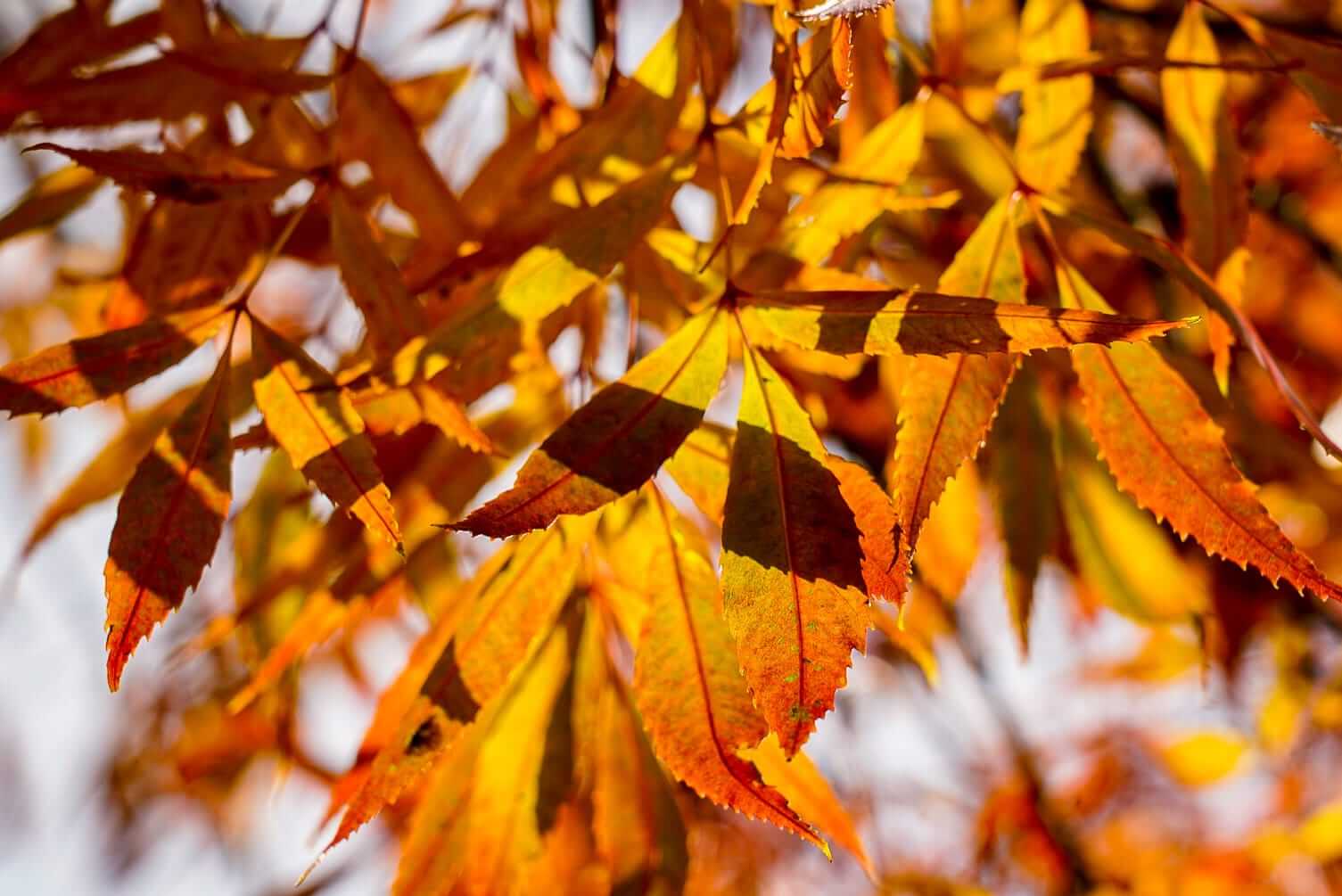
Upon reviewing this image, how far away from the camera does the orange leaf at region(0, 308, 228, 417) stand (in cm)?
52

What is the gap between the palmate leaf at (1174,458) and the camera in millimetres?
458

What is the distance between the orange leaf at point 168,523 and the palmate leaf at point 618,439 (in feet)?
0.59

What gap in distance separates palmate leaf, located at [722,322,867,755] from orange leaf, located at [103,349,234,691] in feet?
0.85

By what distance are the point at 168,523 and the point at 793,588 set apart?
1.00 ft

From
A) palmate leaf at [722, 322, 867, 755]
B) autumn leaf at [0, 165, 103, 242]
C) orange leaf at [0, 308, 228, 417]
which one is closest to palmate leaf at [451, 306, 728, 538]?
palmate leaf at [722, 322, 867, 755]

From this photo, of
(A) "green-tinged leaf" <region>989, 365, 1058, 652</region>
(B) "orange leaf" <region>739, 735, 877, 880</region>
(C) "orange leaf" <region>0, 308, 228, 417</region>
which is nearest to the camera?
(C) "orange leaf" <region>0, 308, 228, 417</region>

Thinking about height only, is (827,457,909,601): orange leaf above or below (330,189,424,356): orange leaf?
below

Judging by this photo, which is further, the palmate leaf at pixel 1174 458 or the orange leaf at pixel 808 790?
the orange leaf at pixel 808 790

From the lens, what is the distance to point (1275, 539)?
45 centimetres

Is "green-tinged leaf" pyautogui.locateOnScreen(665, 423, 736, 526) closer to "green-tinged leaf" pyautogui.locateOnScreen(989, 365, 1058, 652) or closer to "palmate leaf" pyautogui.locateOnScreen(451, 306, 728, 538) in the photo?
"palmate leaf" pyautogui.locateOnScreen(451, 306, 728, 538)

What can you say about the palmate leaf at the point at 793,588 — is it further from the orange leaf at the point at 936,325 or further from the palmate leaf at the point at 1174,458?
the palmate leaf at the point at 1174,458

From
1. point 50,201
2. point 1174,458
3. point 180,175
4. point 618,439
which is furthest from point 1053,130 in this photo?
point 50,201

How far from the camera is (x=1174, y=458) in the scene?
1.64ft

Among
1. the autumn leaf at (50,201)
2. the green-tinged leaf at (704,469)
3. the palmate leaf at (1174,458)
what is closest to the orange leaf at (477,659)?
the green-tinged leaf at (704,469)
